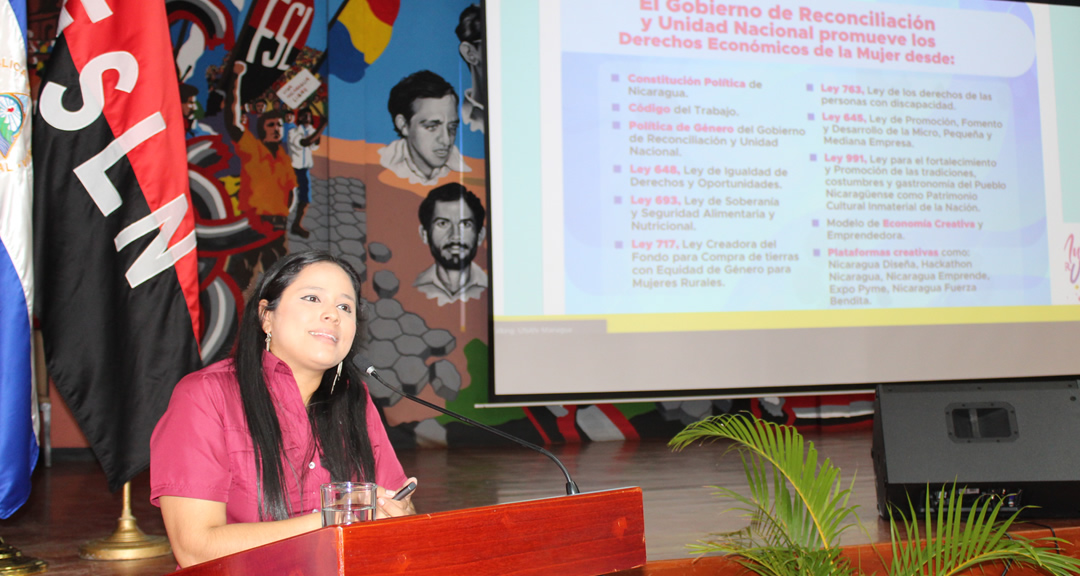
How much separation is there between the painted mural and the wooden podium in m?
3.70

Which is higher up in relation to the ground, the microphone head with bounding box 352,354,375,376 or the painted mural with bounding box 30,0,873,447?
the painted mural with bounding box 30,0,873,447

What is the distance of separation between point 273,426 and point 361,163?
3.49 meters

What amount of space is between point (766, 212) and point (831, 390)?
0.93 m

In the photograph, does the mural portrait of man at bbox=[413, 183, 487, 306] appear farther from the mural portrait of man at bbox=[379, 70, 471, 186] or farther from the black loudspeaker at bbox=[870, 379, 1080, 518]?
the black loudspeaker at bbox=[870, 379, 1080, 518]

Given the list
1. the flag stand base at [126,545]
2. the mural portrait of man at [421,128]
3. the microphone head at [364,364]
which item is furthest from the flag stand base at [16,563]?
the mural portrait of man at [421,128]

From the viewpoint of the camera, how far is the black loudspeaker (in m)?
2.28

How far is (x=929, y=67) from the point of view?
4094 millimetres

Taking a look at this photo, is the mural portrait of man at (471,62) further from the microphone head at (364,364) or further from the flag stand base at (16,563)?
the microphone head at (364,364)

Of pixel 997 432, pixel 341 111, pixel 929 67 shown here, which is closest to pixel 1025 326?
pixel 929 67

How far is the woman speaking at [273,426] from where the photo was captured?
1.27 metres

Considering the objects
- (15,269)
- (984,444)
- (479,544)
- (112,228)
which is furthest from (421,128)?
(479,544)

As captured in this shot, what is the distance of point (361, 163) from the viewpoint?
4.70 m

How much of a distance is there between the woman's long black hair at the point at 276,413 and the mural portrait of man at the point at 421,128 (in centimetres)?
328

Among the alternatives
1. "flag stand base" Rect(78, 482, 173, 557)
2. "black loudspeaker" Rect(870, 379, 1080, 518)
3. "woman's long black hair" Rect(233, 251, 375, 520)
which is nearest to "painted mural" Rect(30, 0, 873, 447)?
"flag stand base" Rect(78, 482, 173, 557)
